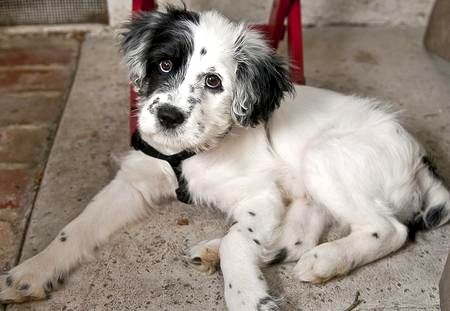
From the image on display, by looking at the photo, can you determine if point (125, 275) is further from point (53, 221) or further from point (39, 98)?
point (39, 98)

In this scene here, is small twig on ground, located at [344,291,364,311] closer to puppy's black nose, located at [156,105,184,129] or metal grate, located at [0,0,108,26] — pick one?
puppy's black nose, located at [156,105,184,129]

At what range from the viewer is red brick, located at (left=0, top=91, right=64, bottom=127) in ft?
11.5

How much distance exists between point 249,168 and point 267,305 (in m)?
0.66

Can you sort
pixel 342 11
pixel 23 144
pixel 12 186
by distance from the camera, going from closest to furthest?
pixel 12 186, pixel 23 144, pixel 342 11

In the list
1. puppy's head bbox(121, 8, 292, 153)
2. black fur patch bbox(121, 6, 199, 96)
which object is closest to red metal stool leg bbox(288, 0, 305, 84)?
puppy's head bbox(121, 8, 292, 153)

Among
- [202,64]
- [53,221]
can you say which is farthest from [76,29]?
[202,64]

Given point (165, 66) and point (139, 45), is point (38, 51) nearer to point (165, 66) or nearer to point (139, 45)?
point (139, 45)

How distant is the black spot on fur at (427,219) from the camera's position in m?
2.71

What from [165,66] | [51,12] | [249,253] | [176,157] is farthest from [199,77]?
[51,12]

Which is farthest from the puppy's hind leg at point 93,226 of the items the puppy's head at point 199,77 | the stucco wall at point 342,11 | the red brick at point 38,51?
the stucco wall at point 342,11

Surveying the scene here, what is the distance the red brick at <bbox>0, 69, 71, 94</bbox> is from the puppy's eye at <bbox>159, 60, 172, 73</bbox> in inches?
62.7

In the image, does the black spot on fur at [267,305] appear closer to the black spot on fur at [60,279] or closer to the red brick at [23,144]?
the black spot on fur at [60,279]

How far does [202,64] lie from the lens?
2.35 metres

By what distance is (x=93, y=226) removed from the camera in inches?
105
